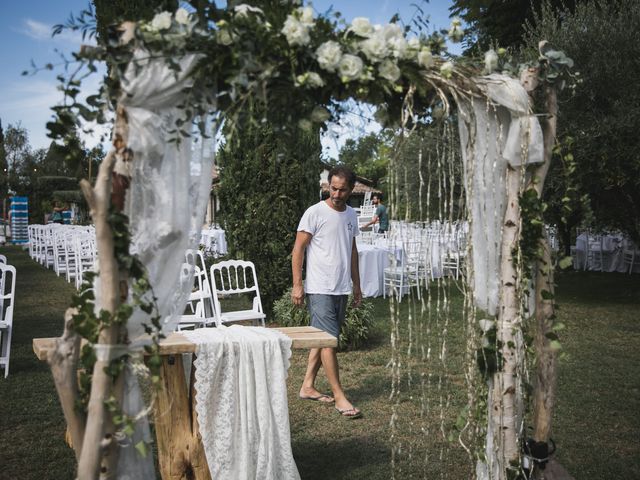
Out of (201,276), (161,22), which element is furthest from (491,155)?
(201,276)

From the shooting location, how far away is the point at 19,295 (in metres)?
10.9

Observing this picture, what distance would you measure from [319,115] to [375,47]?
0.37 metres

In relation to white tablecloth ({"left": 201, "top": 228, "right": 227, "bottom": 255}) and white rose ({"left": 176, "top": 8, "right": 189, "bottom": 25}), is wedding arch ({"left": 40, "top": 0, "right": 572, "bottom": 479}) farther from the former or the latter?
white tablecloth ({"left": 201, "top": 228, "right": 227, "bottom": 255})

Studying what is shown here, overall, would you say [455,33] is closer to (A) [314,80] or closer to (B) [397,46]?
(B) [397,46]

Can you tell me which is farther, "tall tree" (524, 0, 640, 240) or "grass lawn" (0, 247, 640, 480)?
"tall tree" (524, 0, 640, 240)

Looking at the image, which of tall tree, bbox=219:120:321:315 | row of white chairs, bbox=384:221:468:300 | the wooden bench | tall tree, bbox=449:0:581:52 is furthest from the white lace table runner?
tall tree, bbox=449:0:581:52

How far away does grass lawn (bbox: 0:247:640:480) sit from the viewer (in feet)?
12.9

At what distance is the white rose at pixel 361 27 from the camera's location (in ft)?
8.59

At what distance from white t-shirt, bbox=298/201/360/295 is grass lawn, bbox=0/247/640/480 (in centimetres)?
78

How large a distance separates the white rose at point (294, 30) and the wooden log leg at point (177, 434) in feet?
6.45

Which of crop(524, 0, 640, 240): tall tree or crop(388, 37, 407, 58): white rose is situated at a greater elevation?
crop(524, 0, 640, 240): tall tree

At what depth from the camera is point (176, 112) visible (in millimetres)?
2545

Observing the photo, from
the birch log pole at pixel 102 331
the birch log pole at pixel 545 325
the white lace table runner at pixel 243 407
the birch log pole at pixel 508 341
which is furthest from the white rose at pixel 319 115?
the white lace table runner at pixel 243 407

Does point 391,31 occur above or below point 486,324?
above
